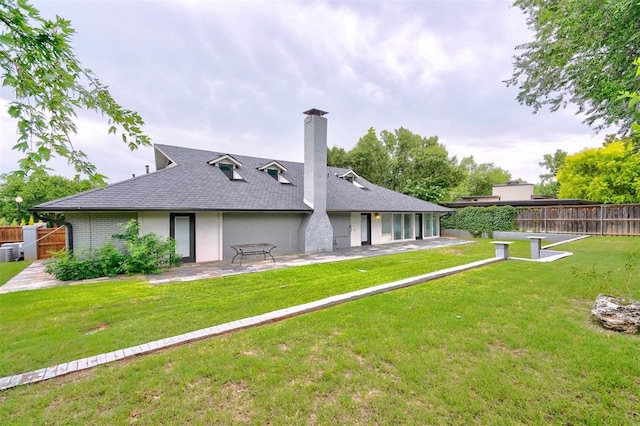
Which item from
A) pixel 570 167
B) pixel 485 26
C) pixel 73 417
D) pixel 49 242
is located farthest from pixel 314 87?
pixel 570 167

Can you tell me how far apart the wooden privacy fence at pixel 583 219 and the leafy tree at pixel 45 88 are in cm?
2383

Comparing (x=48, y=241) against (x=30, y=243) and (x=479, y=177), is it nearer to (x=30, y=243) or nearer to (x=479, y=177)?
(x=30, y=243)

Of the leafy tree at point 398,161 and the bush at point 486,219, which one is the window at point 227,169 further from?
the leafy tree at point 398,161

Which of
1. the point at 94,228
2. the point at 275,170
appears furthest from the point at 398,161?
the point at 94,228

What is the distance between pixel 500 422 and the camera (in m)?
2.56

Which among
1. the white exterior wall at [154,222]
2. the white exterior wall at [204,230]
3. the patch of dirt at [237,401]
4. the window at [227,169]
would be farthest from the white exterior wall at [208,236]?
the patch of dirt at [237,401]

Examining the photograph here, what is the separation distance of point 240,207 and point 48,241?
9678 mm

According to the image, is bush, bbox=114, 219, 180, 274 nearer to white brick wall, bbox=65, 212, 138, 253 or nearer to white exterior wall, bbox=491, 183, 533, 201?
white brick wall, bbox=65, 212, 138, 253

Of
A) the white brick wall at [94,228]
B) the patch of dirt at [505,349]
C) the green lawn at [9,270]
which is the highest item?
the white brick wall at [94,228]

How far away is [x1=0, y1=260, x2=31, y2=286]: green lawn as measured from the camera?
8992 mm

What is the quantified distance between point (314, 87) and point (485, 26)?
986 centimetres

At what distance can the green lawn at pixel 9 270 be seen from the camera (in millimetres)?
8992

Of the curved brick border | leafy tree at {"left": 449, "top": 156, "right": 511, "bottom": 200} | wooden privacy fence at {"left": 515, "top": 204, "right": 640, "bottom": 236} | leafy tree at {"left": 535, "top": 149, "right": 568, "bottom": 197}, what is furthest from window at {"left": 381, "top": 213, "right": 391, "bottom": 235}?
leafy tree at {"left": 535, "top": 149, "right": 568, "bottom": 197}

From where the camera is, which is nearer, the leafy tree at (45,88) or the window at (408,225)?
the leafy tree at (45,88)
